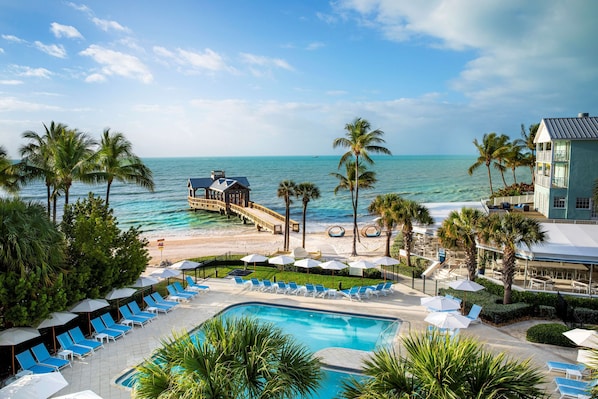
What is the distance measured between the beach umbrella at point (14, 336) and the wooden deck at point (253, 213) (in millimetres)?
33818

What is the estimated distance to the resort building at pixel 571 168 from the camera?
26.1 meters

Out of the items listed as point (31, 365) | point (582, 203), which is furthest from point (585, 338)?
point (582, 203)

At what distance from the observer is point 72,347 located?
1421 centimetres

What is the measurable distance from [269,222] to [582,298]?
113 ft

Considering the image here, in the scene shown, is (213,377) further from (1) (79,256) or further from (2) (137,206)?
(2) (137,206)

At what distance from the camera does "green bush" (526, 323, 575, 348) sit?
49.3ft

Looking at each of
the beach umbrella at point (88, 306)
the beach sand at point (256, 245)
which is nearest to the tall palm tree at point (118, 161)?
the beach umbrella at point (88, 306)

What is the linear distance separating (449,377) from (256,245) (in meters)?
32.9

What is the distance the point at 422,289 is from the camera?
21719 mm

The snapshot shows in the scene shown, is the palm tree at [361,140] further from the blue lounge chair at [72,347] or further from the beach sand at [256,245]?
the blue lounge chair at [72,347]

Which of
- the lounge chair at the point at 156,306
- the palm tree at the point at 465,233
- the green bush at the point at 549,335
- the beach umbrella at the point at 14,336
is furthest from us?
the palm tree at the point at 465,233

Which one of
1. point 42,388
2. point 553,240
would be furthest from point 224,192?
point 42,388

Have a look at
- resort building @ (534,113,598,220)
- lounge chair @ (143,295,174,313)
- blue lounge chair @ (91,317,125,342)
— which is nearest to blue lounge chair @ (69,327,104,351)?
blue lounge chair @ (91,317,125,342)

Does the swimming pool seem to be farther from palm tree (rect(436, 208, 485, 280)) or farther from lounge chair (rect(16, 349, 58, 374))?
lounge chair (rect(16, 349, 58, 374))
